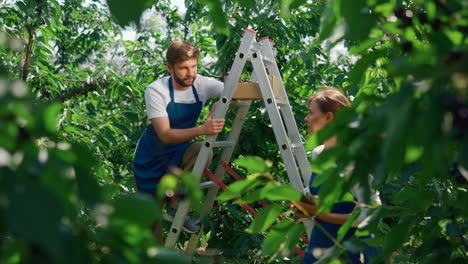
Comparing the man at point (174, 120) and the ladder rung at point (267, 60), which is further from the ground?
the ladder rung at point (267, 60)

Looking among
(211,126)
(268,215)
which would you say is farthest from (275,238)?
(211,126)

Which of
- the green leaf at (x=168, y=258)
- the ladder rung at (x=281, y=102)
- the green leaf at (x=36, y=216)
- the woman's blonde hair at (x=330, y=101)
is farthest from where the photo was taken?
the ladder rung at (x=281, y=102)

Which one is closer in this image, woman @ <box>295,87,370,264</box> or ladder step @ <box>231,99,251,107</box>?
woman @ <box>295,87,370,264</box>

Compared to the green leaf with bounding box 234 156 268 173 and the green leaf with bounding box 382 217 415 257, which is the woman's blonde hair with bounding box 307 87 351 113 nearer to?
the green leaf with bounding box 382 217 415 257

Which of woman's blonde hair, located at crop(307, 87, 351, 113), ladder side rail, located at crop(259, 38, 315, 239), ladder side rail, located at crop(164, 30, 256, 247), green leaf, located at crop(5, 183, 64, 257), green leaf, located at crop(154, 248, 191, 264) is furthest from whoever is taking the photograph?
ladder side rail, located at crop(164, 30, 256, 247)

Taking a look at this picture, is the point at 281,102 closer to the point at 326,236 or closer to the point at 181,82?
the point at 181,82

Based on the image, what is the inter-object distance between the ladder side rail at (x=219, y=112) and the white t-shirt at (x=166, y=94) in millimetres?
177

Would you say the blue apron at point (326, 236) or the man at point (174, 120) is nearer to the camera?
the blue apron at point (326, 236)

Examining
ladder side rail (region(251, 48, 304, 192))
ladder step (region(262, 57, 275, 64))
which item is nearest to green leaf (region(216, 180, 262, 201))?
ladder side rail (region(251, 48, 304, 192))

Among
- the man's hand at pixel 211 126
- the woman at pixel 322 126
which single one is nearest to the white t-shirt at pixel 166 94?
the man's hand at pixel 211 126

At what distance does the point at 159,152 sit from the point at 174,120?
209mm

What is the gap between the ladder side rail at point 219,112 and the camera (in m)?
3.56

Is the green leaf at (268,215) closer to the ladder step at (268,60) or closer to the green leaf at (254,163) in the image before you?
the green leaf at (254,163)

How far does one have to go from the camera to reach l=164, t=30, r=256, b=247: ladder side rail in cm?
356
